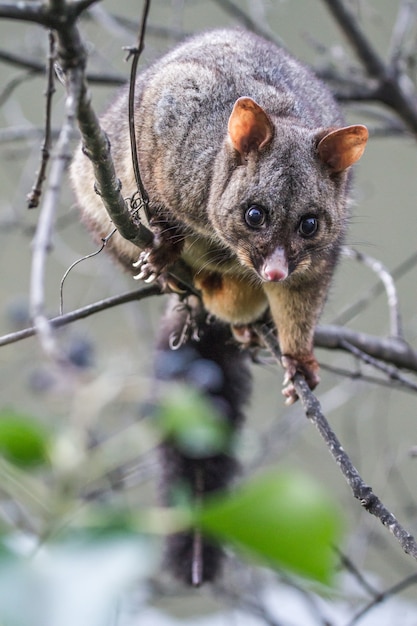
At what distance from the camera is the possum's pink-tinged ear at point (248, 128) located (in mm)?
2133

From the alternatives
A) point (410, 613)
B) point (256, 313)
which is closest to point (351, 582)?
point (410, 613)

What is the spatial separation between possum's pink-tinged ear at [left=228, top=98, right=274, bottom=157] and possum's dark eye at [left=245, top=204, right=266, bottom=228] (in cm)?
17

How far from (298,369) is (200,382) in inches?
11.8

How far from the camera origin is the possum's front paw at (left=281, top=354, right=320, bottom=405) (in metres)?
→ 2.49

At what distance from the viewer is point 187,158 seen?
7.99ft

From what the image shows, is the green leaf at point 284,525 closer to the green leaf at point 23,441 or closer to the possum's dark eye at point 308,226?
the green leaf at point 23,441

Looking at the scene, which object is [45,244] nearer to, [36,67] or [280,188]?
[280,188]

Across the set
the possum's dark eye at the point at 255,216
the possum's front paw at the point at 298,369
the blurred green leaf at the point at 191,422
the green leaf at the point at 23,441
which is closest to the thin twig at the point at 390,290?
the possum's front paw at the point at 298,369

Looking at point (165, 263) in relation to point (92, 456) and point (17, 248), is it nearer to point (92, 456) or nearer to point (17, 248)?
point (92, 456)

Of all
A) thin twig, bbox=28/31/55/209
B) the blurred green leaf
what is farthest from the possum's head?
the blurred green leaf

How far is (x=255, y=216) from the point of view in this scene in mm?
2176

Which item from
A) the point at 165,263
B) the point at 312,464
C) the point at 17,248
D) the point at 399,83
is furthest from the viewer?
the point at 17,248

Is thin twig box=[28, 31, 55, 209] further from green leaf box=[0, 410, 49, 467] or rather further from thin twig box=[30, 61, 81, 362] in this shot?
green leaf box=[0, 410, 49, 467]

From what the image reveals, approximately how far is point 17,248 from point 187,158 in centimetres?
365
